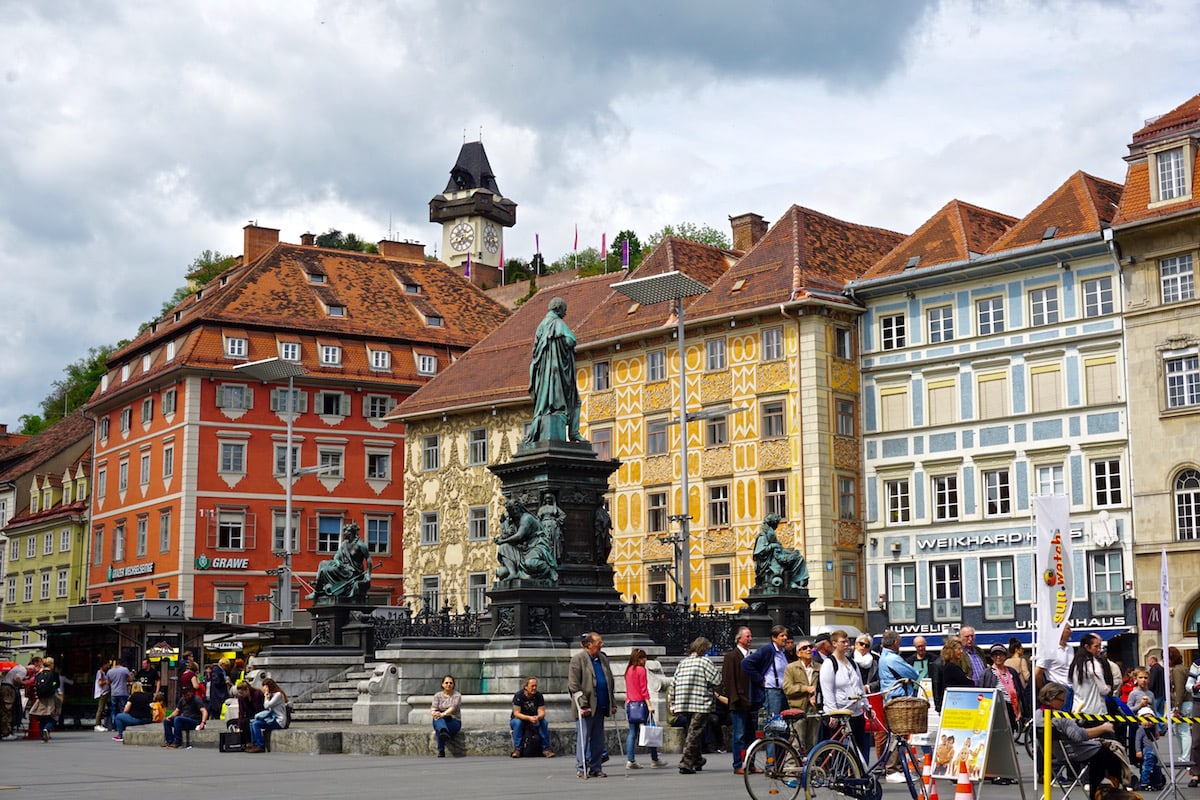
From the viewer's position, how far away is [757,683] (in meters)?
18.3

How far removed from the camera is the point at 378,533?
223ft

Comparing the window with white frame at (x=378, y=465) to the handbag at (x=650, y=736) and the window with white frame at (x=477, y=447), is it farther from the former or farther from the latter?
the handbag at (x=650, y=736)

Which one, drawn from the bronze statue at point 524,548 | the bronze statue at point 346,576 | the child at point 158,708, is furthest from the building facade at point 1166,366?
the child at point 158,708

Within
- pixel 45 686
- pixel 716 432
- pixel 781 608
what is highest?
pixel 716 432

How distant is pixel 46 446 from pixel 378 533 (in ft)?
95.4

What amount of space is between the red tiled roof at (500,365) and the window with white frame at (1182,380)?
2139 centimetres

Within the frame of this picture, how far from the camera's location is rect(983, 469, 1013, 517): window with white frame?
49344mm

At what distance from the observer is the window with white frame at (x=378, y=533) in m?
67.6

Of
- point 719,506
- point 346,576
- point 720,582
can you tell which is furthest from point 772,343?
point 346,576

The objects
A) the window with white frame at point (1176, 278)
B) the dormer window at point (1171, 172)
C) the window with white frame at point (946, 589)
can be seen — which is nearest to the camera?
the window with white frame at point (1176, 278)

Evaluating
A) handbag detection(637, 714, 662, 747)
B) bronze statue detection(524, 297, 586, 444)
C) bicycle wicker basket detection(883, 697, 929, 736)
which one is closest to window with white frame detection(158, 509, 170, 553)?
bronze statue detection(524, 297, 586, 444)

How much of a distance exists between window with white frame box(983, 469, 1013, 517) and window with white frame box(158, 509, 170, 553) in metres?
31.7

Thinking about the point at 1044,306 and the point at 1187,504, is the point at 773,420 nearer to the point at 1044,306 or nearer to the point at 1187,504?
the point at 1044,306

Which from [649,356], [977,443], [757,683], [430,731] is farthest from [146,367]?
[757,683]
